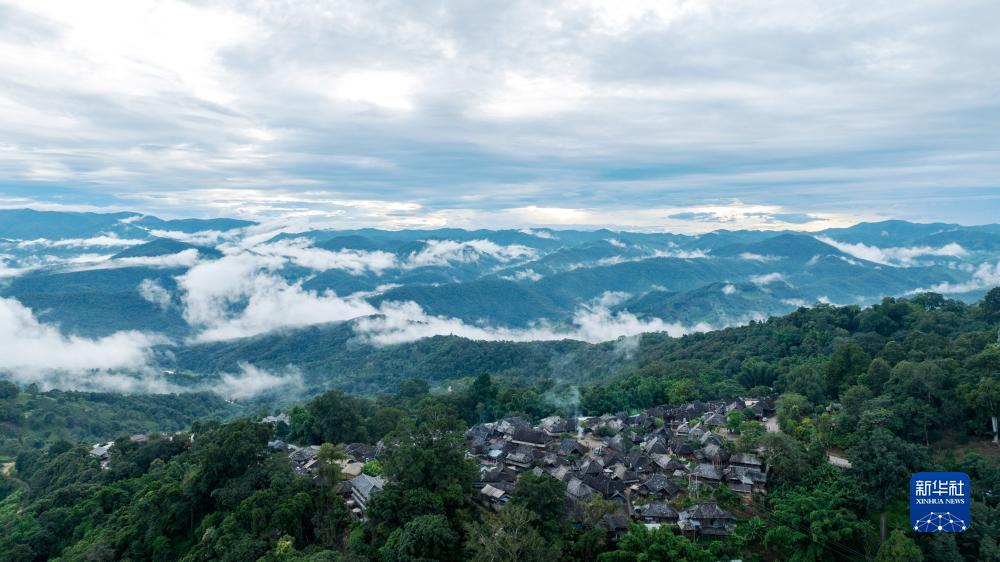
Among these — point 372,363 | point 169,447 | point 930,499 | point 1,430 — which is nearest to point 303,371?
point 372,363

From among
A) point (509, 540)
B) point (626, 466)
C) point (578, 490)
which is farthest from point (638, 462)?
point (509, 540)

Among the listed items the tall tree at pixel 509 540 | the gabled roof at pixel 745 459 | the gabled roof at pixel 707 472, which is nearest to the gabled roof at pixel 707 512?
the gabled roof at pixel 707 472

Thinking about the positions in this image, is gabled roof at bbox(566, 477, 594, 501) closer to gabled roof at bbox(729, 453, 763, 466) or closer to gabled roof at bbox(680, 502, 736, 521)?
gabled roof at bbox(680, 502, 736, 521)

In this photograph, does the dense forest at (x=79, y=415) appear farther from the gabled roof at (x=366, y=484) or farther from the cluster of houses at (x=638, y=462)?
the cluster of houses at (x=638, y=462)

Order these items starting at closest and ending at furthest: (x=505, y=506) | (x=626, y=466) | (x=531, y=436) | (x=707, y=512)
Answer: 1. (x=505, y=506)
2. (x=707, y=512)
3. (x=626, y=466)
4. (x=531, y=436)

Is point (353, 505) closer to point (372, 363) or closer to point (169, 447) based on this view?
point (169, 447)

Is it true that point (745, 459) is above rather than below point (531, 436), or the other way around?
above

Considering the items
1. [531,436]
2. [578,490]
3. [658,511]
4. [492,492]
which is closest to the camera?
[658,511]

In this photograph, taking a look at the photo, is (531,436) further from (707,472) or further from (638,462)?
(707,472)
